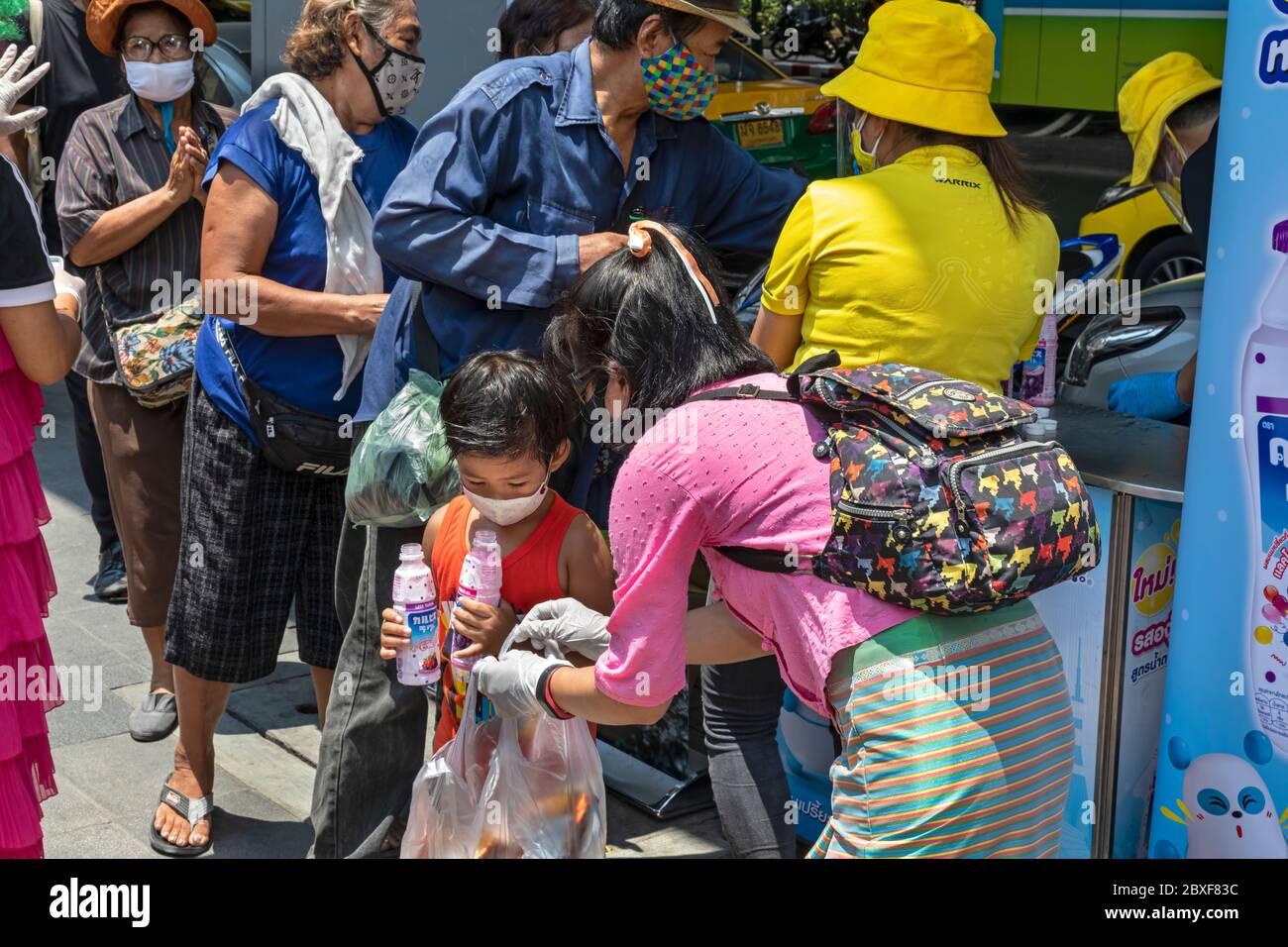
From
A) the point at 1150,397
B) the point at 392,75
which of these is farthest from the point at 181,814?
the point at 1150,397

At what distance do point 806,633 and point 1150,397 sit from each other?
6.25 feet

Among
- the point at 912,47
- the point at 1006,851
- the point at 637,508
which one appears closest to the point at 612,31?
the point at 912,47

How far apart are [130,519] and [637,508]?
2745 mm

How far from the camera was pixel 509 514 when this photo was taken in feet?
9.42

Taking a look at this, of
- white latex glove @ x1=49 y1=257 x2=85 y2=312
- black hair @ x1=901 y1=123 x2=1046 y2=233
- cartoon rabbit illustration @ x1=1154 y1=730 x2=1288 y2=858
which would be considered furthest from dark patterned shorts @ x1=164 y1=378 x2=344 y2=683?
cartoon rabbit illustration @ x1=1154 y1=730 x2=1288 y2=858

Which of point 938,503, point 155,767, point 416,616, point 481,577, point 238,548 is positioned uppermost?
point 938,503

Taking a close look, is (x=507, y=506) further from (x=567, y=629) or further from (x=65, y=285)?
(x=65, y=285)

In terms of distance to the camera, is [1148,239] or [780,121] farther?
[780,121]

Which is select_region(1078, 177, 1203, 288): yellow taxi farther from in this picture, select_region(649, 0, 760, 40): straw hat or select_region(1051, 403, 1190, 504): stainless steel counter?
select_region(649, 0, 760, 40): straw hat

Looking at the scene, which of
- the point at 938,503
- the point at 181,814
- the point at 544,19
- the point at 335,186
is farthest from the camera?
the point at 544,19

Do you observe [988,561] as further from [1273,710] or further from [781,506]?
[1273,710]

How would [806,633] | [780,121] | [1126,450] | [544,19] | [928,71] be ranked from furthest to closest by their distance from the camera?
1. [780,121]
2. [544,19]
3. [1126,450]
4. [928,71]
5. [806,633]

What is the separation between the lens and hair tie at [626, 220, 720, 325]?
230cm

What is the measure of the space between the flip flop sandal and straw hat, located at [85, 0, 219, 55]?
2088 mm
